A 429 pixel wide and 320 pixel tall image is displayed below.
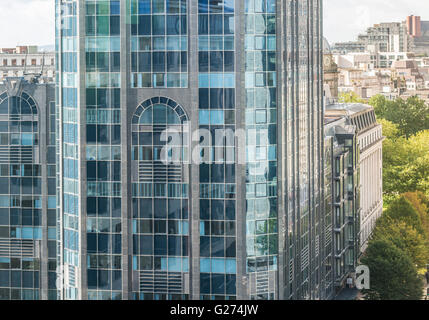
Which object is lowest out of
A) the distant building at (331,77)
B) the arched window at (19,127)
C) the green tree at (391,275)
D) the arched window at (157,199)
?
the green tree at (391,275)

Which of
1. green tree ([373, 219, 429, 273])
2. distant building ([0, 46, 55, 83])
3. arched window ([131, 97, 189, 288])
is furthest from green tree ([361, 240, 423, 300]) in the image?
distant building ([0, 46, 55, 83])

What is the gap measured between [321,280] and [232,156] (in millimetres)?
27120

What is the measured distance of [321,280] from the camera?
100 m

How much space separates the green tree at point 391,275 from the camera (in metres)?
110

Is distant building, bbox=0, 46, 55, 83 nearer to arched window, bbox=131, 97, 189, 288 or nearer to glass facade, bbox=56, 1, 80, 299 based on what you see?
glass facade, bbox=56, 1, 80, 299

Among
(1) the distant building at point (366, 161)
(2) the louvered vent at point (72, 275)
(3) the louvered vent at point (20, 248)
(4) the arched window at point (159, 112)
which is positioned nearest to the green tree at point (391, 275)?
(1) the distant building at point (366, 161)

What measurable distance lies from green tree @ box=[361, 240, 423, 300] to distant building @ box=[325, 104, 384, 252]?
16.4m

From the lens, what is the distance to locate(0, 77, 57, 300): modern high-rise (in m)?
91.2

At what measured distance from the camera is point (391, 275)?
10969cm

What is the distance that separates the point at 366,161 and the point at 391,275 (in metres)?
41.6

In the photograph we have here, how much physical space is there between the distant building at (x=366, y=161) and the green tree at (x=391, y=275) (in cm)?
1636

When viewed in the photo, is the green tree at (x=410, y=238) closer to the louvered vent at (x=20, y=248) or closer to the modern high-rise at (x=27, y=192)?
the modern high-rise at (x=27, y=192)
